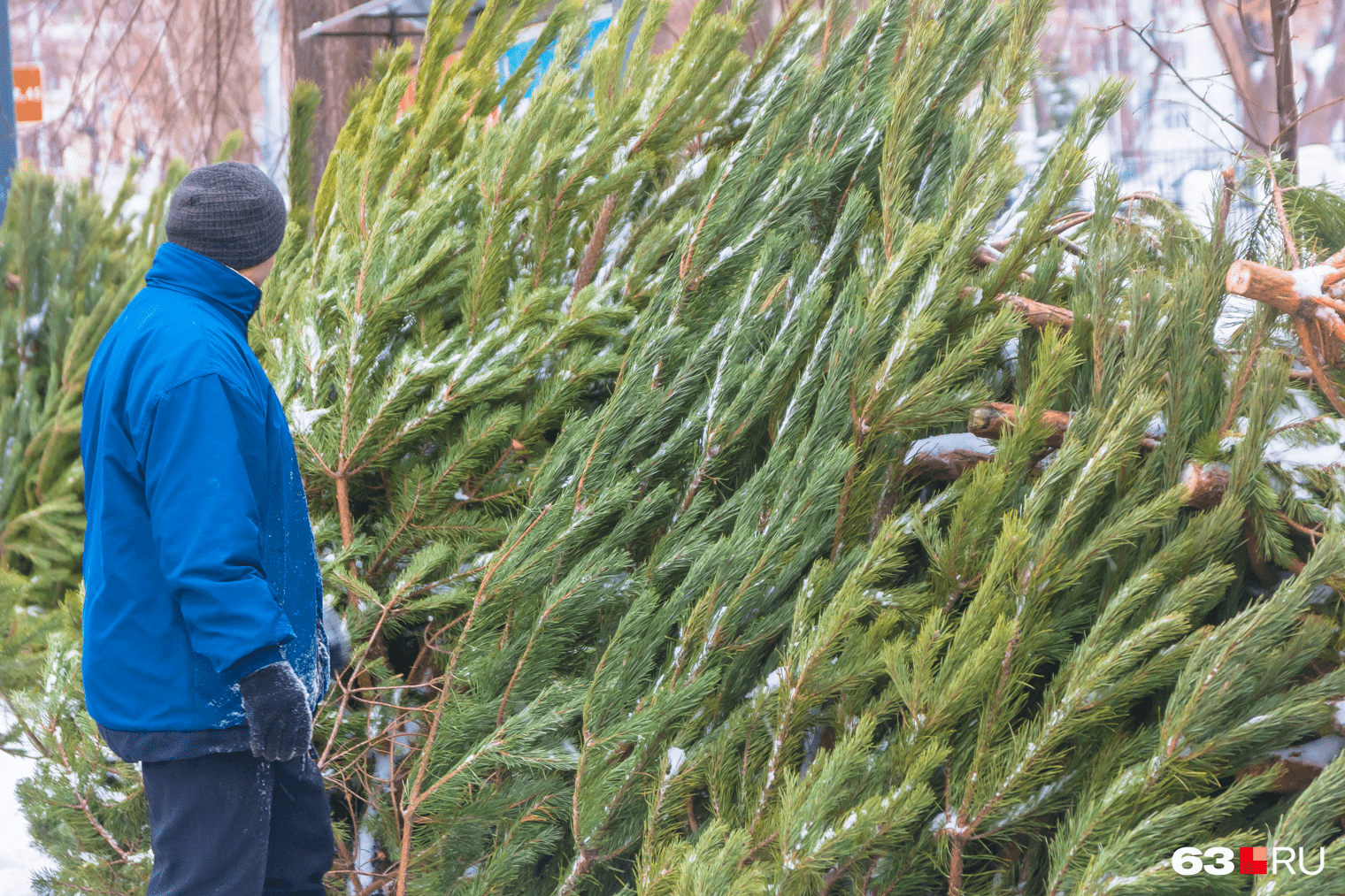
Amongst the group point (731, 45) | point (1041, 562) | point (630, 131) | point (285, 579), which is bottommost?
point (285, 579)

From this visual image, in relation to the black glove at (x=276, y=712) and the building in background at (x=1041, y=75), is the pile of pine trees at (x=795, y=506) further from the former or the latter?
the building in background at (x=1041, y=75)

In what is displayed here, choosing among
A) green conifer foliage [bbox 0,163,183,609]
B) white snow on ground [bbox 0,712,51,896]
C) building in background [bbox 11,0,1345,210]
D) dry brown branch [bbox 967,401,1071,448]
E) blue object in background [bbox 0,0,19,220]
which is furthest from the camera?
building in background [bbox 11,0,1345,210]

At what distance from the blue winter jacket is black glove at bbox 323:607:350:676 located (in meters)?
0.20

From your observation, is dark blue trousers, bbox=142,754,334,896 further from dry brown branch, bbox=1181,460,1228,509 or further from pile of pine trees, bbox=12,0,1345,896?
dry brown branch, bbox=1181,460,1228,509

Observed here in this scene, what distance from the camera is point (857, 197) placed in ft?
7.28

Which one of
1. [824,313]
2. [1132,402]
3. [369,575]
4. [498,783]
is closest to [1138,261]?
[1132,402]

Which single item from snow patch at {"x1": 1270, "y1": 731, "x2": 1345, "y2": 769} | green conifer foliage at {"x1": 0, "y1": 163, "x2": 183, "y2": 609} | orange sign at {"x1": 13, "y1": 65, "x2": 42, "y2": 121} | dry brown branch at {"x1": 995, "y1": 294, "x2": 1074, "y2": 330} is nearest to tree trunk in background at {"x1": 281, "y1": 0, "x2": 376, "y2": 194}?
orange sign at {"x1": 13, "y1": 65, "x2": 42, "y2": 121}

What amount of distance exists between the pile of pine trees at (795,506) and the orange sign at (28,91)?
4.38 m

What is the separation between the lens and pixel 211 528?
1.67m

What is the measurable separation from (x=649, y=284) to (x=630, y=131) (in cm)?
44

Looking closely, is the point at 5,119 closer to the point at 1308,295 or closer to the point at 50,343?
the point at 50,343

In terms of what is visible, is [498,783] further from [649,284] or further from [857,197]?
[857,197]

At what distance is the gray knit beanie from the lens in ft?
6.14

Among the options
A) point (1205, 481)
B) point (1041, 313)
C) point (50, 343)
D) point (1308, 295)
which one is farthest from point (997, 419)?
point (50, 343)
